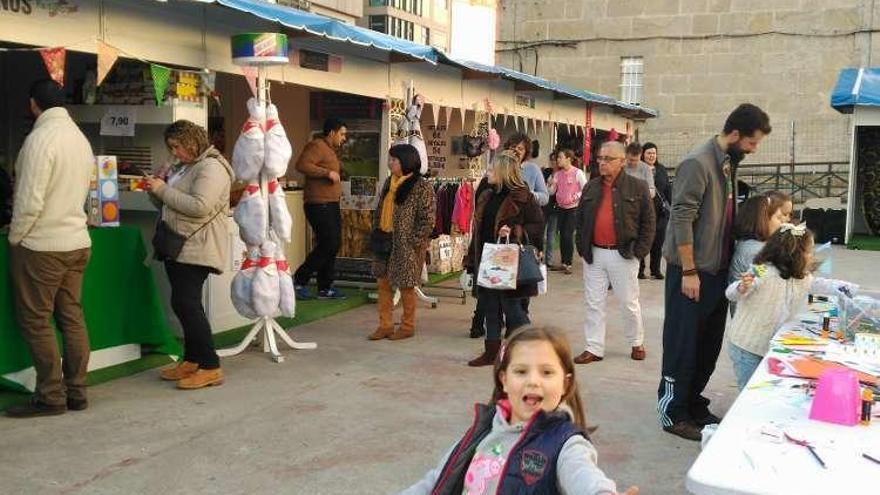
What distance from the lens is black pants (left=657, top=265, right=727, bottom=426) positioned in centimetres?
445

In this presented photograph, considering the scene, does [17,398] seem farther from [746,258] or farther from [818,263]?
[818,263]

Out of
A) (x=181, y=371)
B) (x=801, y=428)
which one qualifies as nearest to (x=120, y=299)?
(x=181, y=371)

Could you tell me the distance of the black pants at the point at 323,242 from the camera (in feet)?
26.7

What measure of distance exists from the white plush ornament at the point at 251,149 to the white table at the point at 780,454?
12.9 ft

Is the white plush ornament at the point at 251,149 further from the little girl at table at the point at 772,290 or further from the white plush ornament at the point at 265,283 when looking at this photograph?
the little girl at table at the point at 772,290

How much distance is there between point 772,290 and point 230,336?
4.20 meters

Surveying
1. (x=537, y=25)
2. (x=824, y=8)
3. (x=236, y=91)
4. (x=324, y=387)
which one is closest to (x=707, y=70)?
(x=824, y=8)

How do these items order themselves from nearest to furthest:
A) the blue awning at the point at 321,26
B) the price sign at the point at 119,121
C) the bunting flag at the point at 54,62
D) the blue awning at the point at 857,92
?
the bunting flag at the point at 54,62, the blue awning at the point at 321,26, the price sign at the point at 119,121, the blue awning at the point at 857,92

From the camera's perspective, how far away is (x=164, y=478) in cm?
382

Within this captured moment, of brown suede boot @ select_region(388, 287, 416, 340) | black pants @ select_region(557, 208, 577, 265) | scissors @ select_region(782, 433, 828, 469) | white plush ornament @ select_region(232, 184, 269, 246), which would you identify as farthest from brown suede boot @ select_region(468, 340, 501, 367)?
black pants @ select_region(557, 208, 577, 265)

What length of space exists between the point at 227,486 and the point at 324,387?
1.64 metres

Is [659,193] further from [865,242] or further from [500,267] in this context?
[865,242]

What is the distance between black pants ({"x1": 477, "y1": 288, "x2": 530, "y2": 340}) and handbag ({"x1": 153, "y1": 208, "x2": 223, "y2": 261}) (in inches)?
79.3

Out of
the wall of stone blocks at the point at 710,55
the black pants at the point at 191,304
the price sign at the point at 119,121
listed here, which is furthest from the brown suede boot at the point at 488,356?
the wall of stone blocks at the point at 710,55
